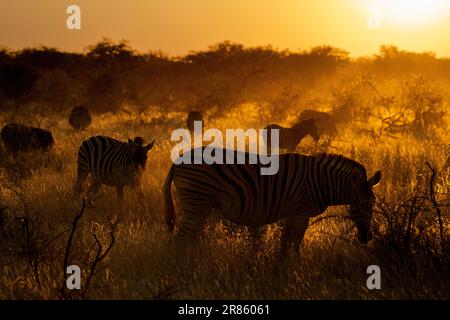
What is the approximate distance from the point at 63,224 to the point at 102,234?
2.80ft

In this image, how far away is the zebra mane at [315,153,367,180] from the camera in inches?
211

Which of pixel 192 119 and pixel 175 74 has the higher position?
pixel 175 74

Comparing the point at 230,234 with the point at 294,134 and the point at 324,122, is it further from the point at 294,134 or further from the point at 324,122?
the point at 324,122

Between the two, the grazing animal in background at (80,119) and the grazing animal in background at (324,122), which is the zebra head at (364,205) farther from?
the grazing animal in background at (80,119)

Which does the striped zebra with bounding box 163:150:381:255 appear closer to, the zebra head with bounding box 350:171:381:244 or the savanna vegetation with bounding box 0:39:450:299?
the zebra head with bounding box 350:171:381:244

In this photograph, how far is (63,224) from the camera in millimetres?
6793

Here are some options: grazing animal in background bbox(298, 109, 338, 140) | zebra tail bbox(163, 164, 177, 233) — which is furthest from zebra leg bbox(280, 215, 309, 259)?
grazing animal in background bbox(298, 109, 338, 140)

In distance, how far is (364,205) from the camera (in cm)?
530

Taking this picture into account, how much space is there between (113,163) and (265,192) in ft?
10.9

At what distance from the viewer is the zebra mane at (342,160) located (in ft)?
17.6

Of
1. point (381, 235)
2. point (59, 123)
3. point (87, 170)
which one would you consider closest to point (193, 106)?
point (59, 123)

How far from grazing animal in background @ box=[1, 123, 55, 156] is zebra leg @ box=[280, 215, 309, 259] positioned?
25.0ft

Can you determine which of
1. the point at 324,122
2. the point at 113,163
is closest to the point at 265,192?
the point at 113,163

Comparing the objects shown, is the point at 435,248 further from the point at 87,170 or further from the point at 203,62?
the point at 203,62
